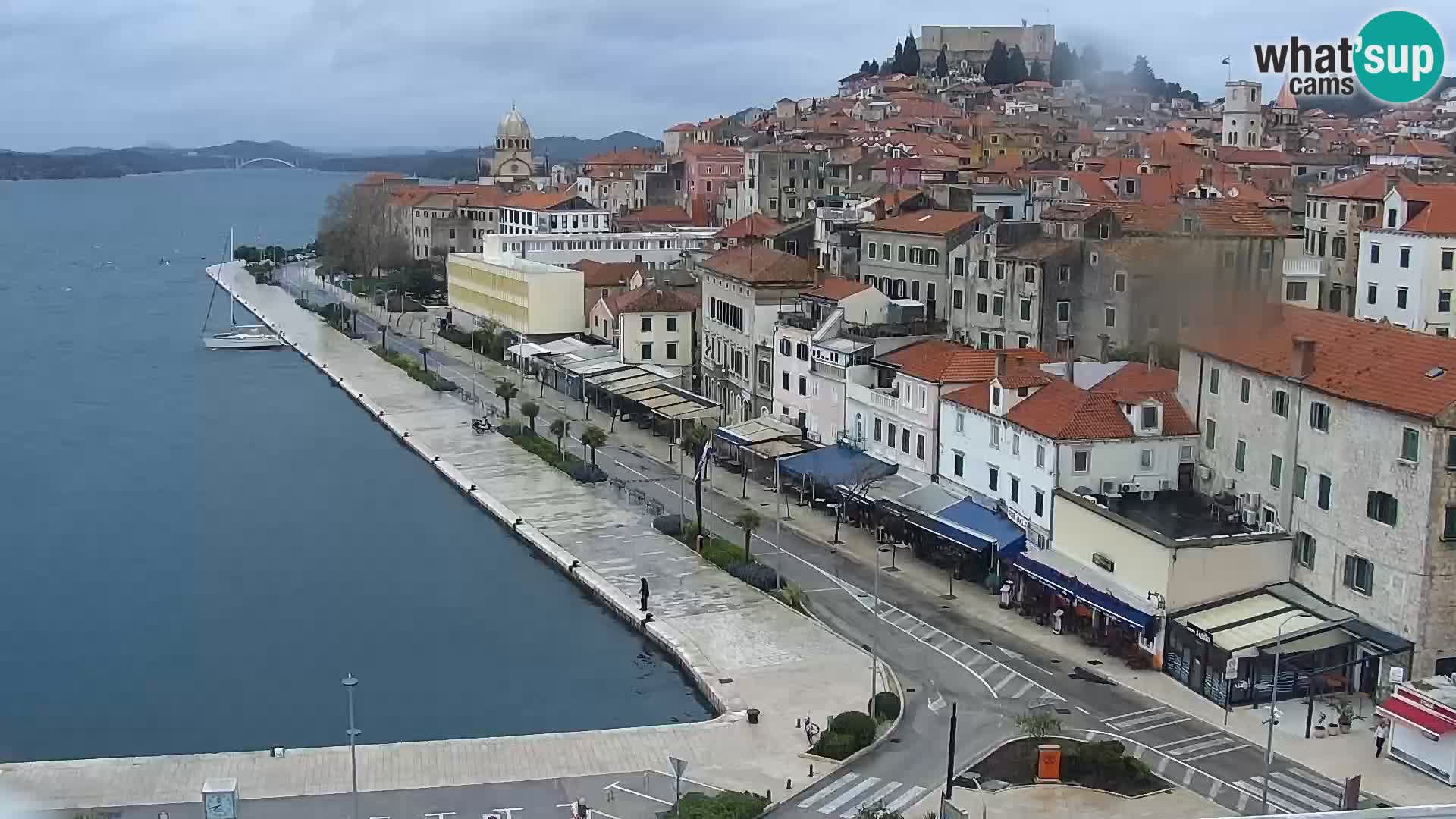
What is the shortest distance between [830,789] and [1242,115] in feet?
212

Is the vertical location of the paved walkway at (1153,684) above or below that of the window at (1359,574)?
below

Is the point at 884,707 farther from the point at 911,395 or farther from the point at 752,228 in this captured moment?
the point at 752,228

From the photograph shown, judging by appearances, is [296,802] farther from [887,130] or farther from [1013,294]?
[887,130]

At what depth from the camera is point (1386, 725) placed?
2123 cm

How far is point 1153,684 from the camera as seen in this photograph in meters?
23.9

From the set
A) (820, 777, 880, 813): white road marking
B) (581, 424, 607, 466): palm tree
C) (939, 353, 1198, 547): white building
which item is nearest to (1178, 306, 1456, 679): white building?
(939, 353, 1198, 547): white building

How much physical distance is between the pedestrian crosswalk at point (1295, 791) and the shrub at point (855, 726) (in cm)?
468

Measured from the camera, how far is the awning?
2011 centimetres

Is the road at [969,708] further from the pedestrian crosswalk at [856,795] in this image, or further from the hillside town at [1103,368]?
the hillside town at [1103,368]

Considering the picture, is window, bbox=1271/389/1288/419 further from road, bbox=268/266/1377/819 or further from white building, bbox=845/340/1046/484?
white building, bbox=845/340/1046/484

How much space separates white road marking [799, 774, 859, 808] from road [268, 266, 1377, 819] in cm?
2

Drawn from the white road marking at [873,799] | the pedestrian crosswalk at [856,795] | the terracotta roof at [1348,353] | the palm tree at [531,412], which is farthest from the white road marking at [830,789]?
the palm tree at [531,412]

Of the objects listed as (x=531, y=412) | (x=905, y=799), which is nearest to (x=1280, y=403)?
(x=905, y=799)

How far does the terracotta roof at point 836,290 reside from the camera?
127ft
